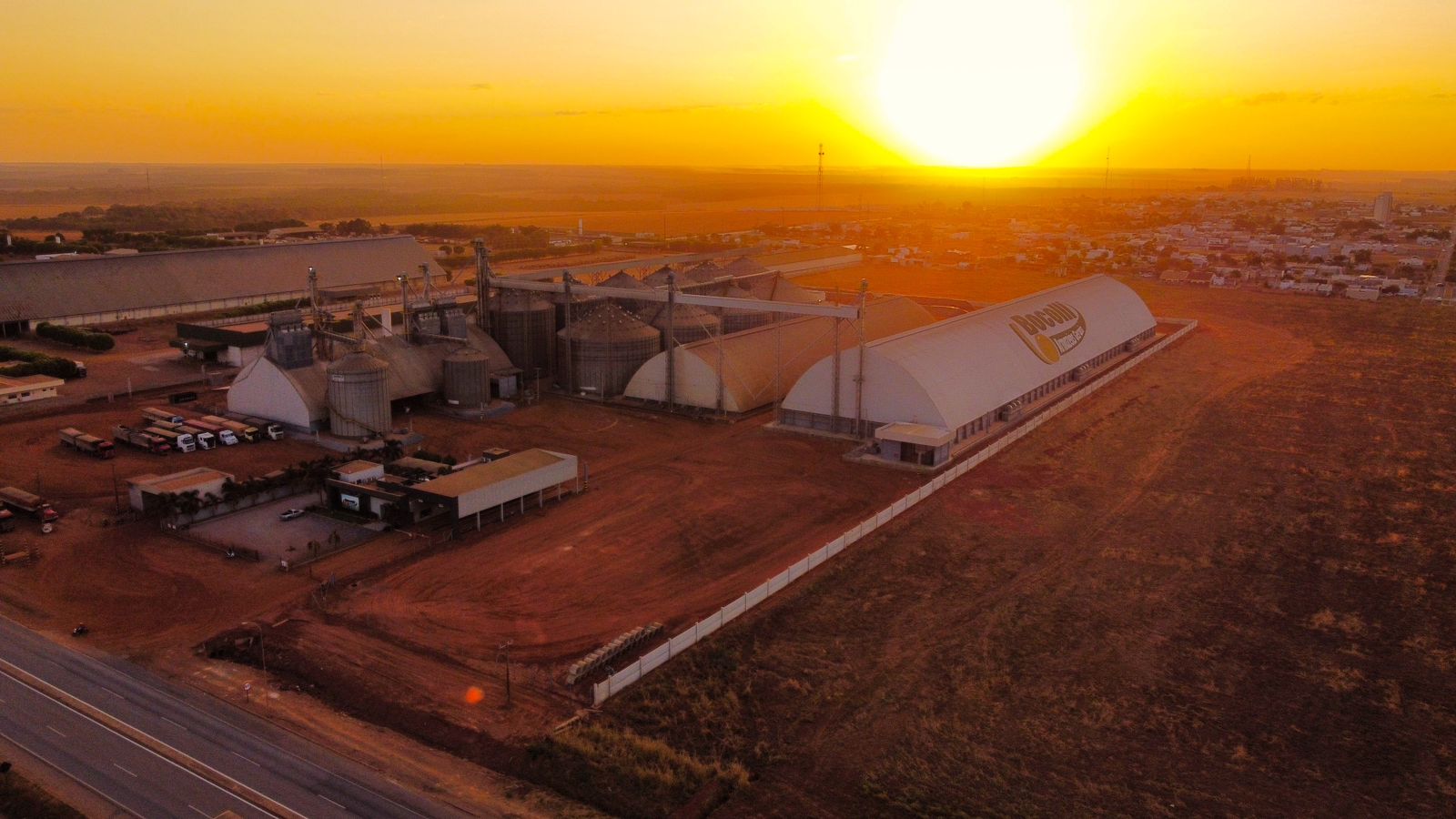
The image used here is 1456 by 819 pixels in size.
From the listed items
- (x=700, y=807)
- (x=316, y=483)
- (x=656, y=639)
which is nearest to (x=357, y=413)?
(x=316, y=483)

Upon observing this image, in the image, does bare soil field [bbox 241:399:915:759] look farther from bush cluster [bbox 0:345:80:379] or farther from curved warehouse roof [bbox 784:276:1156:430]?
bush cluster [bbox 0:345:80:379]

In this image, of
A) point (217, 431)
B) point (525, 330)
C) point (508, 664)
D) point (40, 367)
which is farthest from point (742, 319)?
point (508, 664)

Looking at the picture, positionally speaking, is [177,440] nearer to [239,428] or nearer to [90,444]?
[239,428]

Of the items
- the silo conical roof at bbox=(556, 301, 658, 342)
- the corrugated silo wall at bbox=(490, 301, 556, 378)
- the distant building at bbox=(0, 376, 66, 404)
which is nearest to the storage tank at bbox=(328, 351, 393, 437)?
the silo conical roof at bbox=(556, 301, 658, 342)

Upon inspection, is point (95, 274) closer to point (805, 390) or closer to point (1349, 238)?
point (805, 390)

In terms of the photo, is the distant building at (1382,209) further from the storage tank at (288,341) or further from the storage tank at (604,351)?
the storage tank at (288,341)

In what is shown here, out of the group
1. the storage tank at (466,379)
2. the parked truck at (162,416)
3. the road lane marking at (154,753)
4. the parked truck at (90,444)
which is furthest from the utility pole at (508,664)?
the parked truck at (162,416)
